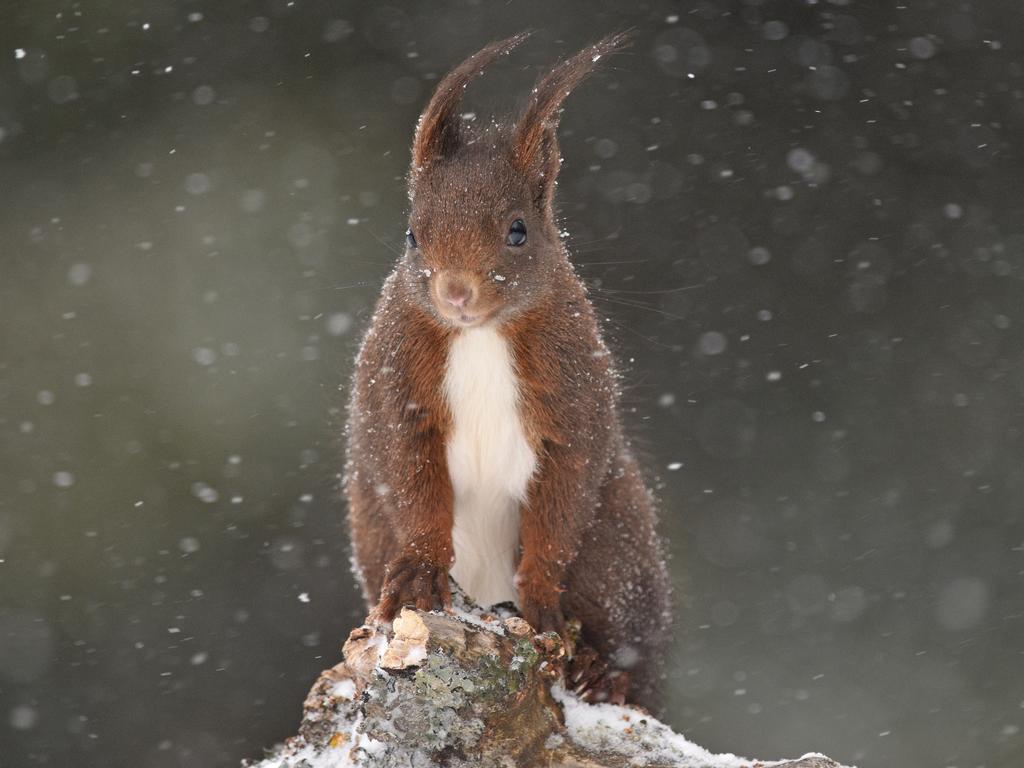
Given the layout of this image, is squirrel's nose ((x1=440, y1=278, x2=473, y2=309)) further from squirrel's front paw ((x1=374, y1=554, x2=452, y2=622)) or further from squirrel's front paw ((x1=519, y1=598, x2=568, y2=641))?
squirrel's front paw ((x1=519, y1=598, x2=568, y2=641))

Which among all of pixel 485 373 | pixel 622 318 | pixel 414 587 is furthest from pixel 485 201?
pixel 622 318

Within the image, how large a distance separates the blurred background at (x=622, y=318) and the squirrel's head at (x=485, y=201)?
2.37 meters

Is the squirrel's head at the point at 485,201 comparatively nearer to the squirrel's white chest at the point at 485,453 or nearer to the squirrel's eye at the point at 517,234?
the squirrel's eye at the point at 517,234

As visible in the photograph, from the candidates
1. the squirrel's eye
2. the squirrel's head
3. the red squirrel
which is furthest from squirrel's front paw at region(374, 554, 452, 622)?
the squirrel's eye

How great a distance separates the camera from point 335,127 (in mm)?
5758

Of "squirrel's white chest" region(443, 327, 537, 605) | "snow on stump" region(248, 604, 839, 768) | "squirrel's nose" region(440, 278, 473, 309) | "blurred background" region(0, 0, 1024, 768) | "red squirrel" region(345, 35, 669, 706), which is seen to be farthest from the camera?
"blurred background" region(0, 0, 1024, 768)

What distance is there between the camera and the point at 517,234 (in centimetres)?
297

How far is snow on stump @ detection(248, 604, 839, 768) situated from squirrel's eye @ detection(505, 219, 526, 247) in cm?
87

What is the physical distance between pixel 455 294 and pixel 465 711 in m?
0.91

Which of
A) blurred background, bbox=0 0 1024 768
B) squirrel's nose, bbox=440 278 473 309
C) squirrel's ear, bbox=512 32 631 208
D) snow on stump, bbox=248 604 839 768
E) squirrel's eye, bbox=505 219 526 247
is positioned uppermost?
squirrel's ear, bbox=512 32 631 208

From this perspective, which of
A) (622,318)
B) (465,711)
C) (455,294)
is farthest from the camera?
(622,318)

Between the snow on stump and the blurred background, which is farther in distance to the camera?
the blurred background

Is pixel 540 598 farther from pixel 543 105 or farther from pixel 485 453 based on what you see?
pixel 543 105

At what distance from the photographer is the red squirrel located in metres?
2.93
